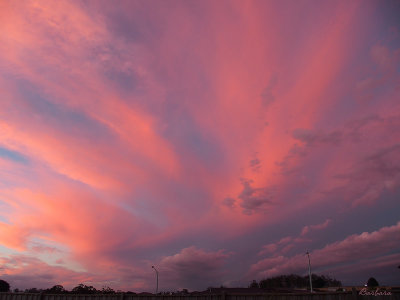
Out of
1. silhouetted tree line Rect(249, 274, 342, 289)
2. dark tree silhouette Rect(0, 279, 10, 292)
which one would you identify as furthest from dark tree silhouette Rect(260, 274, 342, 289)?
dark tree silhouette Rect(0, 279, 10, 292)

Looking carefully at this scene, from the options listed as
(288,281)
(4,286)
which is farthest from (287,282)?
(4,286)

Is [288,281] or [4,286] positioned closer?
[4,286]

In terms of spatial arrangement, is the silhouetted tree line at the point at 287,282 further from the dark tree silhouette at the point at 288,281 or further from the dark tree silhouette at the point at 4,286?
the dark tree silhouette at the point at 4,286

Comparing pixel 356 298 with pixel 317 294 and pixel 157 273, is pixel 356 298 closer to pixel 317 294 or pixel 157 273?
pixel 317 294

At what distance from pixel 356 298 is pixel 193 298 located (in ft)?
36.4

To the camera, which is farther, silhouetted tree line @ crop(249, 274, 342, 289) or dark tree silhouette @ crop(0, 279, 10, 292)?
silhouetted tree line @ crop(249, 274, 342, 289)

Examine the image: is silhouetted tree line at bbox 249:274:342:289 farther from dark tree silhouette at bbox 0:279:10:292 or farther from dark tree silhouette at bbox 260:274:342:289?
dark tree silhouette at bbox 0:279:10:292

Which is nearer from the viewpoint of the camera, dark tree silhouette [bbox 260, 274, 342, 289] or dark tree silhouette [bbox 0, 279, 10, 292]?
dark tree silhouette [bbox 0, 279, 10, 292]

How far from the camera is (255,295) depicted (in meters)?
21.9

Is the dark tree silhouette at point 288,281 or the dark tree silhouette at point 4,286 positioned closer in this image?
the dark tree silhouette at point 4,286

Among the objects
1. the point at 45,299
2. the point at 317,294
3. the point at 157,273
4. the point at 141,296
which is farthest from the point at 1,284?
the point at 317,294

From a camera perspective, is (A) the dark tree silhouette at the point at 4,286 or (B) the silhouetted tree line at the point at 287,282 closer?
(A) the dark tree silhouette at the point at 4,286

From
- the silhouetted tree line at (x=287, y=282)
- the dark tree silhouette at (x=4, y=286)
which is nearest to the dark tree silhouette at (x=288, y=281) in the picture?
the silhouetted tree line at (x=287, y=282)

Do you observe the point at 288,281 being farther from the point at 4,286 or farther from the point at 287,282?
the point at 4,286
